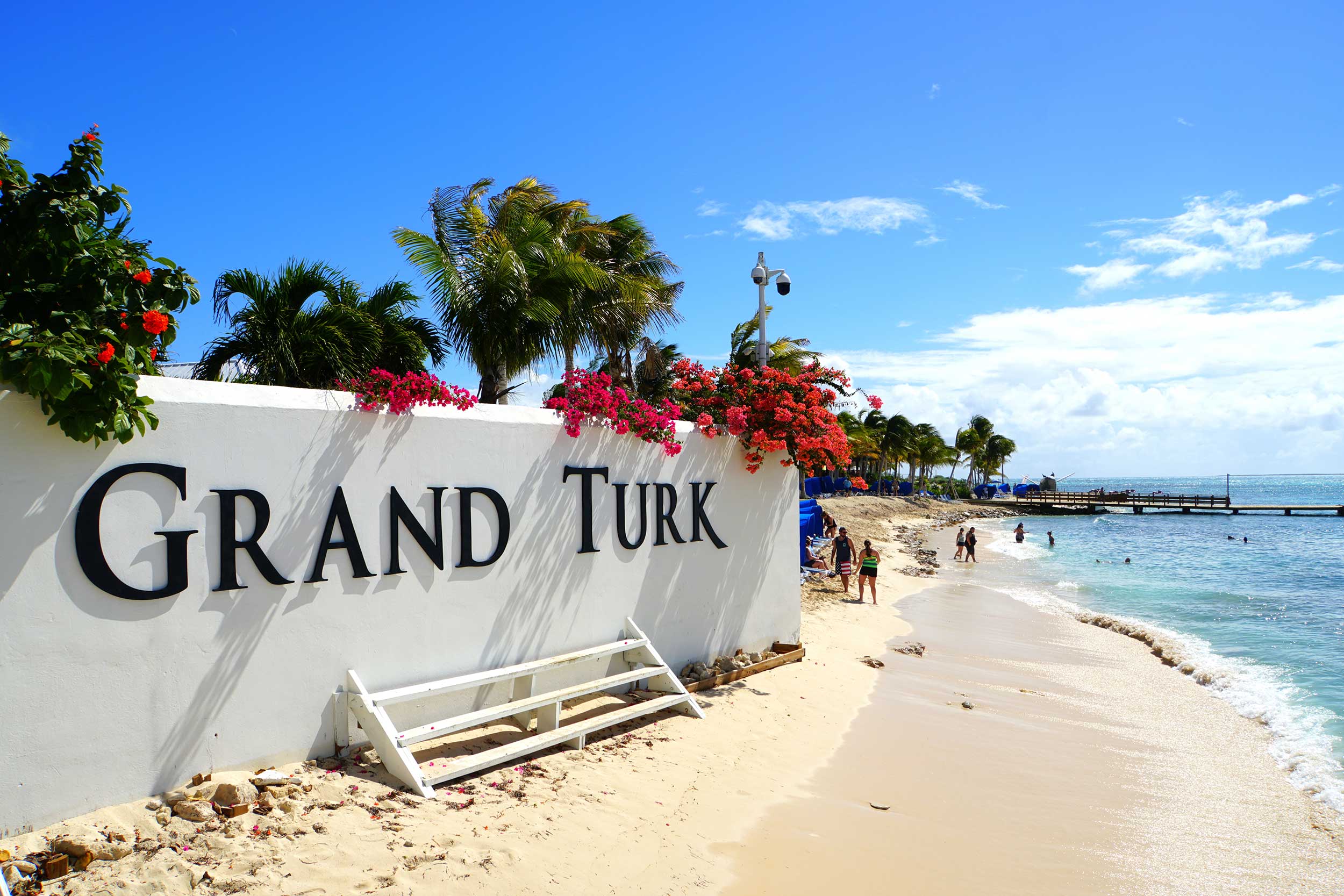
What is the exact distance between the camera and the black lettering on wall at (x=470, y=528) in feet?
20.0

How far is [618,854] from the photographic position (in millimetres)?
4688

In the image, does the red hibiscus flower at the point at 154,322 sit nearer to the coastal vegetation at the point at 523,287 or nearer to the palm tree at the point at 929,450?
the coastal vegetation at the point at 523,287

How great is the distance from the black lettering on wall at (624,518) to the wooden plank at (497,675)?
3.00 ft

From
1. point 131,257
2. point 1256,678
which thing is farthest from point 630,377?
point 131,257

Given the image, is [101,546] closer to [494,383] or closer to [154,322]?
[154,322]

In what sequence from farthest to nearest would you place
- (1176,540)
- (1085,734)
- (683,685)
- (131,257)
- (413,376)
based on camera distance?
(1176,540), (1085,734), (683,685), (413,376), (131,257)

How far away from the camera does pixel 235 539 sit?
484 centimetres

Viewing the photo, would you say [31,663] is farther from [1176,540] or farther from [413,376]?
[1176,540]

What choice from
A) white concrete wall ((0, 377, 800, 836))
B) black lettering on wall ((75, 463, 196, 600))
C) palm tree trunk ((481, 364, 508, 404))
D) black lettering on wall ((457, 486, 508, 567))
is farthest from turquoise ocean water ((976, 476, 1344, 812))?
palm tree trunk ((481, 364, 508, 404))

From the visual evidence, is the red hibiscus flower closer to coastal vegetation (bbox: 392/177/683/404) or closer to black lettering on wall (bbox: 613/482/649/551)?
black lettering on wall (bbox: 613/482/649/551)

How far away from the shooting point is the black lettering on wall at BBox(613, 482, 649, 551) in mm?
7398

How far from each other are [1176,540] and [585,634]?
45.9m

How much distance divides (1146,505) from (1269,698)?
68307mm

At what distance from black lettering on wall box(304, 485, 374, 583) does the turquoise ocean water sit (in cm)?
874
